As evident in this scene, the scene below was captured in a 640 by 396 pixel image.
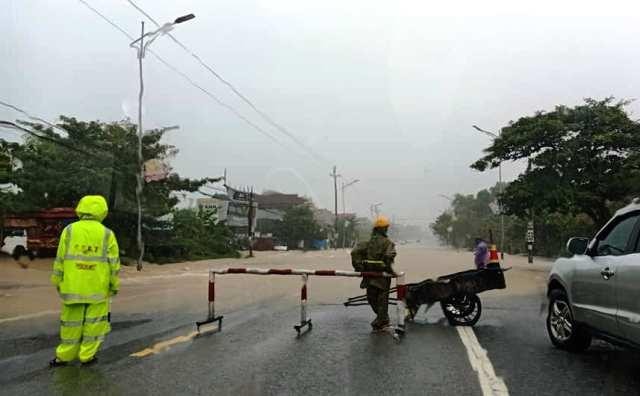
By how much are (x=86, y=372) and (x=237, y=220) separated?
58.0 metres

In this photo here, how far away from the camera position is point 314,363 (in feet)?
21.8

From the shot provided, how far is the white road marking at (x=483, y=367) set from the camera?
18.0 feet

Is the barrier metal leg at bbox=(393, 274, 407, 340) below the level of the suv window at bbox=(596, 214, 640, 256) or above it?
below

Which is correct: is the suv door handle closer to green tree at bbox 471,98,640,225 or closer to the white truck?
green tree at bbox 471,98,640,225

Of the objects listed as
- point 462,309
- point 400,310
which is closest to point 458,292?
point 462,309

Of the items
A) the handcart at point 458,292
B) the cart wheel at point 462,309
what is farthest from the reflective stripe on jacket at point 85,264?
the cart wheel at point 462,309

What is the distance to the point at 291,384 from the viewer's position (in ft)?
18.8

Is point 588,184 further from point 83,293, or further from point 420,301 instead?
point 83,293

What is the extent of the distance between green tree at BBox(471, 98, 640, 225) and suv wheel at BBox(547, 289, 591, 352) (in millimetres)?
18050

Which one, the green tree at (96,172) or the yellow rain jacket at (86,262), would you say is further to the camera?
the green tree at (96,172)

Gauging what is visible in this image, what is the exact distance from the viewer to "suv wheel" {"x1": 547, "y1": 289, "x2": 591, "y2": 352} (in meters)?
7.09

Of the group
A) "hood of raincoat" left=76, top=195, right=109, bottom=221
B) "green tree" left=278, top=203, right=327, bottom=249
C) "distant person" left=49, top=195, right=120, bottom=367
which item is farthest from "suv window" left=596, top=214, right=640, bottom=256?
"green tree" left=278, top=203, right=327, bottom=249

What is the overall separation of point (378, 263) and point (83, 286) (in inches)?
158

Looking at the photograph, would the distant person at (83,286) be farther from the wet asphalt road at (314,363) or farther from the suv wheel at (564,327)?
the suv wheel at (564,327)
